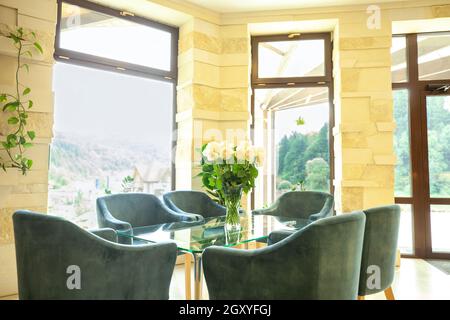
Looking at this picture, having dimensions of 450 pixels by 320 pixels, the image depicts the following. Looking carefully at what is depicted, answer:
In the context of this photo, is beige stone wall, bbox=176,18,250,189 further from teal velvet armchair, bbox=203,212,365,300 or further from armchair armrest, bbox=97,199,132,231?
teal velvet armchair, bbox=203,212,365,300

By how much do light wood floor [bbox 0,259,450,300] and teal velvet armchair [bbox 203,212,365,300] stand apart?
1.40 metres

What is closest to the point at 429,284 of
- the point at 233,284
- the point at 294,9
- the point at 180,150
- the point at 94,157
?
the point at 233,284

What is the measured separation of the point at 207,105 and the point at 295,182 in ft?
5.05

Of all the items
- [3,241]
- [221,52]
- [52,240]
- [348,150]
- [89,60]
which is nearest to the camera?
[52,240]

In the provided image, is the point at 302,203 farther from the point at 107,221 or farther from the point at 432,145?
the point at 432,145

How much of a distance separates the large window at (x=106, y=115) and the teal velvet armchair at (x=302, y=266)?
2.41 m

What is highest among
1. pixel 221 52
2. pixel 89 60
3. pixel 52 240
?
pixel 221 52

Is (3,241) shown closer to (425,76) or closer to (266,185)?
(266,185)

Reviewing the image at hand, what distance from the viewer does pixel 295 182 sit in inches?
161

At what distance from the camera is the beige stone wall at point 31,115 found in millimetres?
2596

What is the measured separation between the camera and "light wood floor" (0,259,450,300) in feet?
8.55

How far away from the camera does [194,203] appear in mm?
3178

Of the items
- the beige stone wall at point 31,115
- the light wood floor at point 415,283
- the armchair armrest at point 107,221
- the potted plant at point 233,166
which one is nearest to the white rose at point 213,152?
the potted plant at point 233,166

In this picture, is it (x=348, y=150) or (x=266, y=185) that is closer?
(x=348, y=150)
